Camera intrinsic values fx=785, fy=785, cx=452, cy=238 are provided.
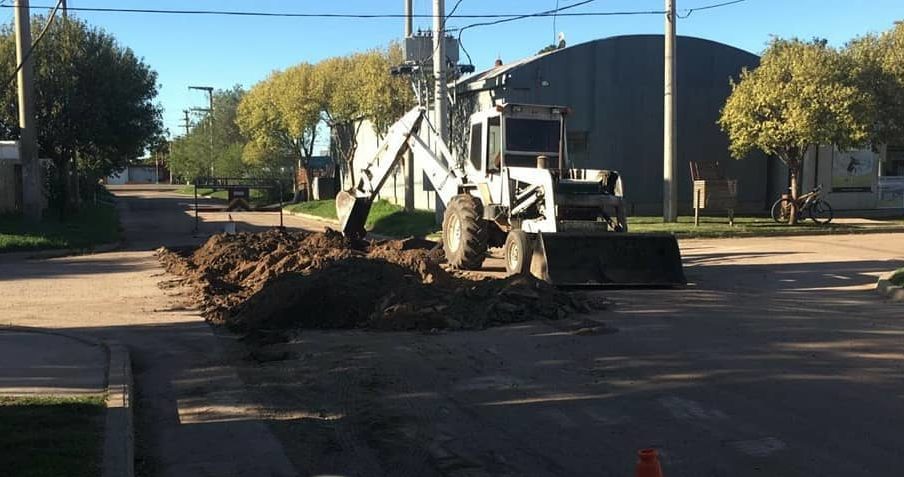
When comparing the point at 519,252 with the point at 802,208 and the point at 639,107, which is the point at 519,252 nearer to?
the point at 802,208

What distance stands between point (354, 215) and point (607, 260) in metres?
9.08

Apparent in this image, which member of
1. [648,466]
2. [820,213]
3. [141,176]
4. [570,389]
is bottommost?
[570,389]

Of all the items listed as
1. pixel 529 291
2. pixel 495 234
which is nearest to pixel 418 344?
pixel 529 291

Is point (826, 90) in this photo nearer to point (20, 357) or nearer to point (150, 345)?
point (150, 345)

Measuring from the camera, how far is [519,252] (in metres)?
13.2

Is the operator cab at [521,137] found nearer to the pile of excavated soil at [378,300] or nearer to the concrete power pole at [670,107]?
the pile of excavated soil at [378,300]

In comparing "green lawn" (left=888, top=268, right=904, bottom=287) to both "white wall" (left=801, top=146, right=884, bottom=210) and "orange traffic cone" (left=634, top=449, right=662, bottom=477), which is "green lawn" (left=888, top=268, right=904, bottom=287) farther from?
"white wall" (left=801, top=146, right=884, bottom=210)

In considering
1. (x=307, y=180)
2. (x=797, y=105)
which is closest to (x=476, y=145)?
(x=797, y=105)

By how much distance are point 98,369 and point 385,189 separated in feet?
109

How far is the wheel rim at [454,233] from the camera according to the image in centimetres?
1547

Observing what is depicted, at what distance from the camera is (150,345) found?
30.9 ft

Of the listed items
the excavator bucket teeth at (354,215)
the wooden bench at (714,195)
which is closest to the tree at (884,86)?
the wooden bench at (714,195)

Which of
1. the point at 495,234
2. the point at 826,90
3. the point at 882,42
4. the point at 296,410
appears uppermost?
the point at 882,42

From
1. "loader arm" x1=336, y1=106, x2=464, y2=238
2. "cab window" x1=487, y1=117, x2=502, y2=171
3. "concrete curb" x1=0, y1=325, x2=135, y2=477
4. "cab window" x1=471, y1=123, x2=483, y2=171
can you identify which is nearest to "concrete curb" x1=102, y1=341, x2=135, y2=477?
"concrete curb" x1=0, y1=325, x2=135, y2=477
